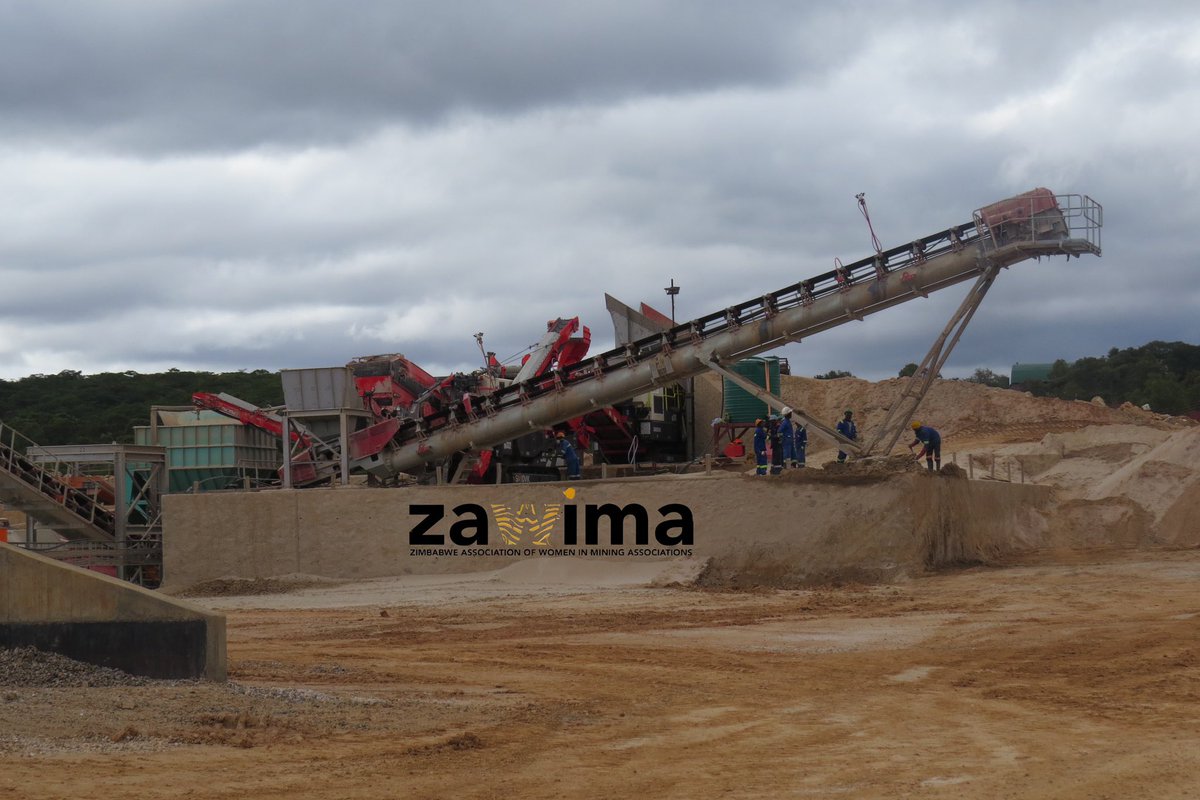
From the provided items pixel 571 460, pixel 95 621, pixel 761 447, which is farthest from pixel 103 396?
pixel 95 621

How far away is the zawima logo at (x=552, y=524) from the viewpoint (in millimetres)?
24609

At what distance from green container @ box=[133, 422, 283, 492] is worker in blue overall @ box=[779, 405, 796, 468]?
509 inches

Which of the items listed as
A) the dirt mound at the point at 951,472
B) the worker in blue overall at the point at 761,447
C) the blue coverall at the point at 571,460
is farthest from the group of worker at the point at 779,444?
the blue coverall at the point at 571,460

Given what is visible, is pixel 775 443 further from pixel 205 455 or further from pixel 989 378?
pixel 989 378

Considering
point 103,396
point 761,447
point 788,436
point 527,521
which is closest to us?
point 788,436

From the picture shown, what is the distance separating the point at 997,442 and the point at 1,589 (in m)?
43.2

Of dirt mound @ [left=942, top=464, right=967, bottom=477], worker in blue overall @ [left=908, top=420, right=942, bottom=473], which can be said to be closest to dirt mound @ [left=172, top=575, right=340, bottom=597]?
worker in blue overall @ [left=908, top=420, right=942, bottom=473]

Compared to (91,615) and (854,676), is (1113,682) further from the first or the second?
(91,615)

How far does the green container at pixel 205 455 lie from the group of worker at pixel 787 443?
Result: 40.9 feet

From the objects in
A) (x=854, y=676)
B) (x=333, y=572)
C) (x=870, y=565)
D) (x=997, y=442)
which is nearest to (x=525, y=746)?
(x=854, y=676)

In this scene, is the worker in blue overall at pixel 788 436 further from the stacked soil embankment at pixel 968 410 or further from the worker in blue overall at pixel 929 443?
the stacked soil embankment at pixel 968 410

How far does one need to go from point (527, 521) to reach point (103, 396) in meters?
64.5

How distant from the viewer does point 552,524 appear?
25688mm

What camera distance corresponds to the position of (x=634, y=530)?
24891mm
